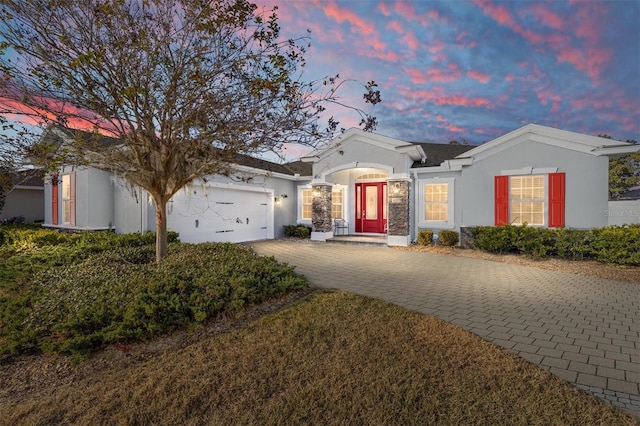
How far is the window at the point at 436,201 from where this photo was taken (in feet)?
42.1

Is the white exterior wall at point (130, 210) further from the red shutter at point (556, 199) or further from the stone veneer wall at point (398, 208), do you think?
the red shutter at point (556, 199)

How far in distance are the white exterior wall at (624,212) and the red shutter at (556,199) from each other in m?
4.53

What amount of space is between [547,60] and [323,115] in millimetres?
9077

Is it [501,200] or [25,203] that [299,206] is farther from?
[25,203]

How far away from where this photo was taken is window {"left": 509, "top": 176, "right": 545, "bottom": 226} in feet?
35.3


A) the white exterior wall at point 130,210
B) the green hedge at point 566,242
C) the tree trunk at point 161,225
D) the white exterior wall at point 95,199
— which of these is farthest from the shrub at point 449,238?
the white exterior wall at point 95,199

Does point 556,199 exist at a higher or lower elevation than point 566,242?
higher

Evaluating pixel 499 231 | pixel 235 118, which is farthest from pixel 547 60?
pixel 235 118

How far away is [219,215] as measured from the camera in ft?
41.9

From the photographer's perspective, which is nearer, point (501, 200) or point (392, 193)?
point (501, 200)

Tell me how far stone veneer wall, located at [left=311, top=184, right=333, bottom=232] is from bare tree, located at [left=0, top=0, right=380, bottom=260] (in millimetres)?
8513

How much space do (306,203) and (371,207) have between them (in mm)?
3343

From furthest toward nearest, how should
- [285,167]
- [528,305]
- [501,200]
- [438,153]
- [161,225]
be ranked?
A: 1. [285,167]
2. [438,153]
3. [501,200]
4. [161,225]
5. [528,305]

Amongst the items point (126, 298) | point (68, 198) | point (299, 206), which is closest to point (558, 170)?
point (299, 206)
